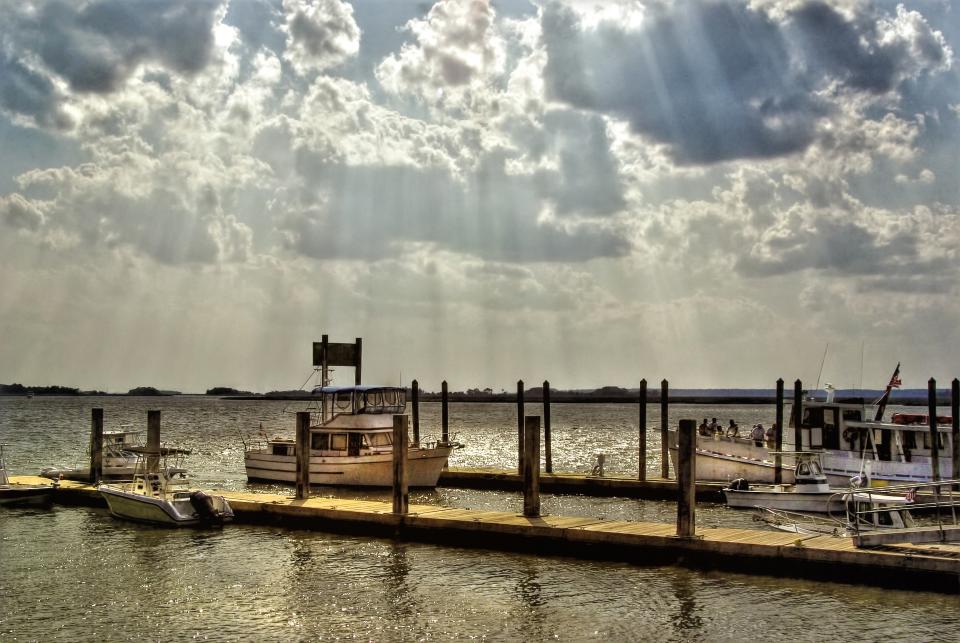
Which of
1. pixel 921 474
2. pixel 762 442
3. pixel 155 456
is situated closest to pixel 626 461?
pixel 762 442

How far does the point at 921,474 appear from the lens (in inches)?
1341

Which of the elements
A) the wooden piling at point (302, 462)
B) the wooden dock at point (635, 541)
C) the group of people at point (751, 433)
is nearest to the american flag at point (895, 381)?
the group of people at point (751, 433)

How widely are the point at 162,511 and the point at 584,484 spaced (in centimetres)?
1610

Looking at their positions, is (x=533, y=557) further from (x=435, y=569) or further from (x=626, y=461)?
(x=626, y=461)

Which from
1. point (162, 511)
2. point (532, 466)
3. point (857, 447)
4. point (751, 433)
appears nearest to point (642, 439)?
point (751, 433)

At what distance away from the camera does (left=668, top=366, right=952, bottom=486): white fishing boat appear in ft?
113

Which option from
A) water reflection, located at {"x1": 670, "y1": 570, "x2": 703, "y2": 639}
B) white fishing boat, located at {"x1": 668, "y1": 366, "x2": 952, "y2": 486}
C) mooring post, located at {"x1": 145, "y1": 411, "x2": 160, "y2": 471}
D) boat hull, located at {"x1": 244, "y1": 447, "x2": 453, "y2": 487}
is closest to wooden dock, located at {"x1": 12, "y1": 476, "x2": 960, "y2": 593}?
water reflection, located at {"x1": 670, "y1": 570, "x2": 703, "y2": 639}

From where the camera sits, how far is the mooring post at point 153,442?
1174 inches

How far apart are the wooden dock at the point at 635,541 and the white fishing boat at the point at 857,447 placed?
13916mm

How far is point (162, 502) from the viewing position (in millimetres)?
27562

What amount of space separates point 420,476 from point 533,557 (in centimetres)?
1627

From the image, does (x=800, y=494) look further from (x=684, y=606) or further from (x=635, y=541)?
(x=684, y=606)

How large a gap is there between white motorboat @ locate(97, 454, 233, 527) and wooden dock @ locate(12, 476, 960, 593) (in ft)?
3.22

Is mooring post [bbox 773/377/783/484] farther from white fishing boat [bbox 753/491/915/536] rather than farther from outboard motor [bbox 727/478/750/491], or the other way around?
white fishing boat [bbox 753/491/915/536]
